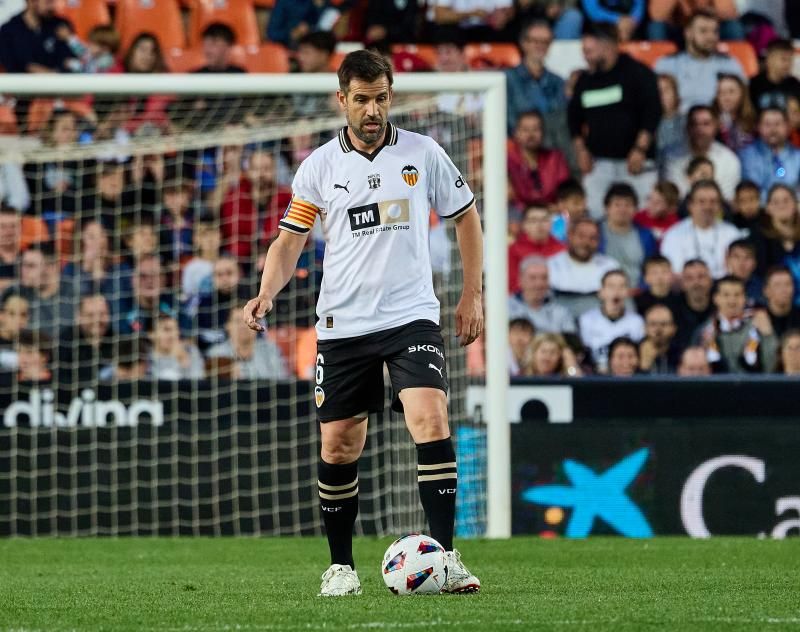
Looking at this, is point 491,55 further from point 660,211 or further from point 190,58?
point 190,58

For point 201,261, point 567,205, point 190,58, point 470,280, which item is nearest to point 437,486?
point 470,280

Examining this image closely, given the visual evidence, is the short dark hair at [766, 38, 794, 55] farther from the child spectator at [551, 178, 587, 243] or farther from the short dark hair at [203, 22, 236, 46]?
the short dark hair at [203, 22, 236, 46]

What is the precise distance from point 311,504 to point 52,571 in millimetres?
2948

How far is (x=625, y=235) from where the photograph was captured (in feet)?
42.6

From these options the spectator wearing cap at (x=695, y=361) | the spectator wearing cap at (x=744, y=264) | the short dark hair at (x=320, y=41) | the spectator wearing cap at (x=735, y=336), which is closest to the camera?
the spectator wearing cap at (x=695, y=361)

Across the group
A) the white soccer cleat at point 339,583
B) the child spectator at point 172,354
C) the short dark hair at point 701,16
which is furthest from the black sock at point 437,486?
the short dark hair at point 701,16

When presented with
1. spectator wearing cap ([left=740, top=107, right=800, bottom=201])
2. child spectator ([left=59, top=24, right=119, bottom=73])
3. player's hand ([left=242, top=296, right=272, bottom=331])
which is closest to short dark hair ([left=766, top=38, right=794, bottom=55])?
spectator wearing cap ([left=740, top=107, right=800, bottom=201])

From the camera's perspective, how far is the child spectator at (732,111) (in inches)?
539

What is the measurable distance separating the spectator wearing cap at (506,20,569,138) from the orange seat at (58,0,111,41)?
12.7 ft

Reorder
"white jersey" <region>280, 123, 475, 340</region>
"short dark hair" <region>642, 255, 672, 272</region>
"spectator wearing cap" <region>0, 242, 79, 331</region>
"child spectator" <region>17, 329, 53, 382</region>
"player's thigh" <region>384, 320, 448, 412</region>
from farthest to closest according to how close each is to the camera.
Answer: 1. "short dark hair" <region>642, 255, 672, 272</region>
2. "spectator wearing cap" <region>0, 242, 79, 331</region>
3. "child spectator" <region>17, 329, 53, 382</region>
4. "white jersey" <region>280, 123, 475, 340</region>
5. "player's thigh" <region>384, 320, 448, 412</region>

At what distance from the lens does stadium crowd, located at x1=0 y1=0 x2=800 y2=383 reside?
11492 mm

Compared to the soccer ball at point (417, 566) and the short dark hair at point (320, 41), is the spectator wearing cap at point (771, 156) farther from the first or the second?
the soccer ball at point (417, 566)

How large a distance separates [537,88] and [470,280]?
7.99 meters

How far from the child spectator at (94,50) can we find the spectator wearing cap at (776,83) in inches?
235
